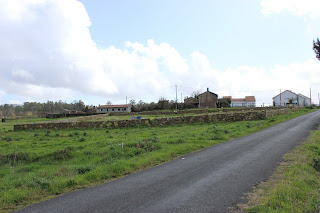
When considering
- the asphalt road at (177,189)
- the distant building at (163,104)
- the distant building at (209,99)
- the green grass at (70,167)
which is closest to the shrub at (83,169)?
the green grass at (70,167)

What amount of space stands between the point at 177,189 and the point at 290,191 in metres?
2.52

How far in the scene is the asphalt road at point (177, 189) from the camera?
4770 mm

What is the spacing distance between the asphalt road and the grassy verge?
30 cm

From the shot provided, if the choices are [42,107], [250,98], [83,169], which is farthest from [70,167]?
[42,107]

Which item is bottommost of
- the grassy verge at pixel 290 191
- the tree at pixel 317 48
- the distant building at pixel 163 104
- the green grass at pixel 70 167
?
the green grass at pixel 70 167

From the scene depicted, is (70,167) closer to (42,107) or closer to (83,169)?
(83,169)

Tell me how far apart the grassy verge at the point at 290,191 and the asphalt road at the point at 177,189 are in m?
0.30

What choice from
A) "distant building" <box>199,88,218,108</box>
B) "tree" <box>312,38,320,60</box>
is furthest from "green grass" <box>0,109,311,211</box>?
"distant building" <box>199,88,218,108</box>

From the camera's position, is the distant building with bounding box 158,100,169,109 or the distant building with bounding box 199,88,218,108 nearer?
the distant building with bounding box 199,88,218,108

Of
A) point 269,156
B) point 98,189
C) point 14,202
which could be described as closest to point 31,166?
point 14,202

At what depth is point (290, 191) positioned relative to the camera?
16.1ft

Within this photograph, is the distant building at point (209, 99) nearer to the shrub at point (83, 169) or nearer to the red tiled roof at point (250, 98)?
the red tiled roof at point (250, 98)

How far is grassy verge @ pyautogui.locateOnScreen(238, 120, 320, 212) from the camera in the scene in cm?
429

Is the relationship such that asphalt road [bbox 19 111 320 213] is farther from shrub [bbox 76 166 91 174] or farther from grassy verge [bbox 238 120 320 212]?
shrub [bbox 76 166 91 174]
